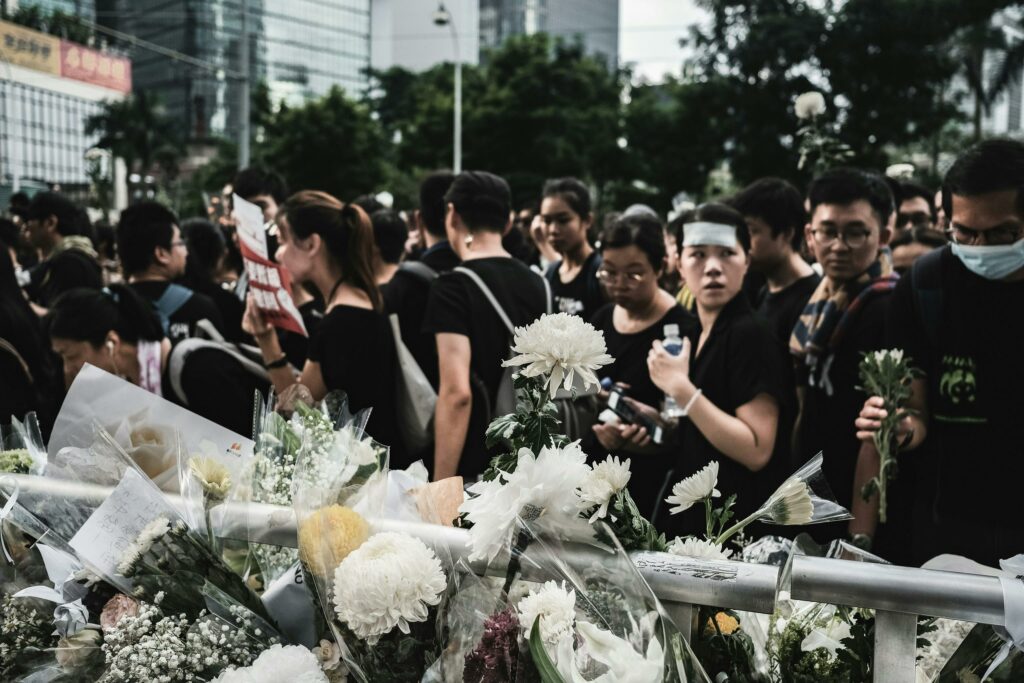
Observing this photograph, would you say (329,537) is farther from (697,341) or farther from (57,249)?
(57,249)

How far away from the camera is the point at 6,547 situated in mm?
1652

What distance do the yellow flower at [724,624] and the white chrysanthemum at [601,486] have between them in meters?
0.30

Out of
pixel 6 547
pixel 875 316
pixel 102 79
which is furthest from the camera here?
pixel 102 79

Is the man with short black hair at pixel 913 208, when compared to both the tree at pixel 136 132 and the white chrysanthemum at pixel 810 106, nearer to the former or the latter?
the white chrysanthemum at pixel 810 106

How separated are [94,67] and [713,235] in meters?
33.9

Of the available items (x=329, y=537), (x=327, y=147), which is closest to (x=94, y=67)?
(x=327, y=147)

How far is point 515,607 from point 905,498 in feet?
7.34

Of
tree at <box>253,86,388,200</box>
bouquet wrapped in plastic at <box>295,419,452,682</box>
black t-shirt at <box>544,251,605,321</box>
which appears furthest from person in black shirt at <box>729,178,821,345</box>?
tree at <box>253,86,388,200</box>

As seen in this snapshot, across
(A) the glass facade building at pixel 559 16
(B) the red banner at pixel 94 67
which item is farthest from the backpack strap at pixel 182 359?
(A) the glass facade building at pixel 559 16

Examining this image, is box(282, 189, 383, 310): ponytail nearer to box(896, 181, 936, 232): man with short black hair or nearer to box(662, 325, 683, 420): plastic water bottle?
box(662, 325, 683, 420): plastic water bottle

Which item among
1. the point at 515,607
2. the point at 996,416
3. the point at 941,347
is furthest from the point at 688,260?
the point at 515,607

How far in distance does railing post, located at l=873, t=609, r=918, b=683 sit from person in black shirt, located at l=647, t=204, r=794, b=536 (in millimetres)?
1561

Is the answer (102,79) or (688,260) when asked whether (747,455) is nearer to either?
(688,260)

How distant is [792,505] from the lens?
4.54ft
